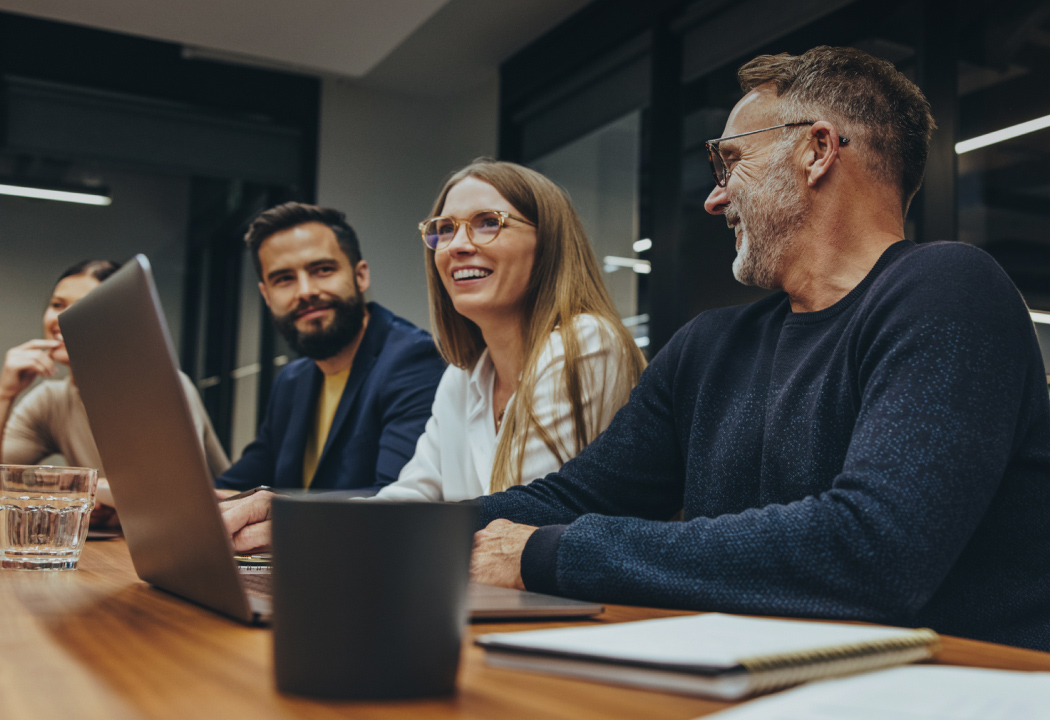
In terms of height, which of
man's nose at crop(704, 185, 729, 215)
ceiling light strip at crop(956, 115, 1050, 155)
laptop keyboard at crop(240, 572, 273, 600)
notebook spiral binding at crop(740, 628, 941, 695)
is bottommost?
laptop keyboard at crop(240, 572, 273, 600)

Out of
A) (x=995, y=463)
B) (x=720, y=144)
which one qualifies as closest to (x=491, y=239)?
(x=720, y=144)

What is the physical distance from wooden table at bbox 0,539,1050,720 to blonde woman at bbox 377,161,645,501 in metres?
0.99

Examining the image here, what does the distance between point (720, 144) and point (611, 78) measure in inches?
109

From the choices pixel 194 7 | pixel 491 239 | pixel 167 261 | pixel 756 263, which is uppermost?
pixel 194 7

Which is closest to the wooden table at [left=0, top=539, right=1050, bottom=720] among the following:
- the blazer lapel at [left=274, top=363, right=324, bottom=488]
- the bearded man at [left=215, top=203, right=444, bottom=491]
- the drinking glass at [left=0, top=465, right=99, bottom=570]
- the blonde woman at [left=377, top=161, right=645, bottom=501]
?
the drinking glass at [left=0, top=465, right=99, bottom=570]

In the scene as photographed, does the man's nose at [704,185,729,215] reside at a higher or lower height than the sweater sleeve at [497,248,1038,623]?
higher

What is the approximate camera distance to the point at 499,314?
185 centimetres

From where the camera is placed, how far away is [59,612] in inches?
26.3

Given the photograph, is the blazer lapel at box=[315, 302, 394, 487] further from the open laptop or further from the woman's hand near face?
the open laptop

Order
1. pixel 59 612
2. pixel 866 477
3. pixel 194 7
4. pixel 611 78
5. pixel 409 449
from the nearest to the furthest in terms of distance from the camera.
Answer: pixel 59 612 < pixel 866 477 < pixel 409 449 < pixel 194 7 < pixel 611 78

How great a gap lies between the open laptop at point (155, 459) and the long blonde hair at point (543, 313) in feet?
2.48

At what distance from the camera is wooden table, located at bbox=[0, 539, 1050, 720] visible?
0.40 metres

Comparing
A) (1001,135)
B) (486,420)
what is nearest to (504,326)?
(486,420)

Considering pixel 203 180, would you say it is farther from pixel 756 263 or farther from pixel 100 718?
pixel 100 718
